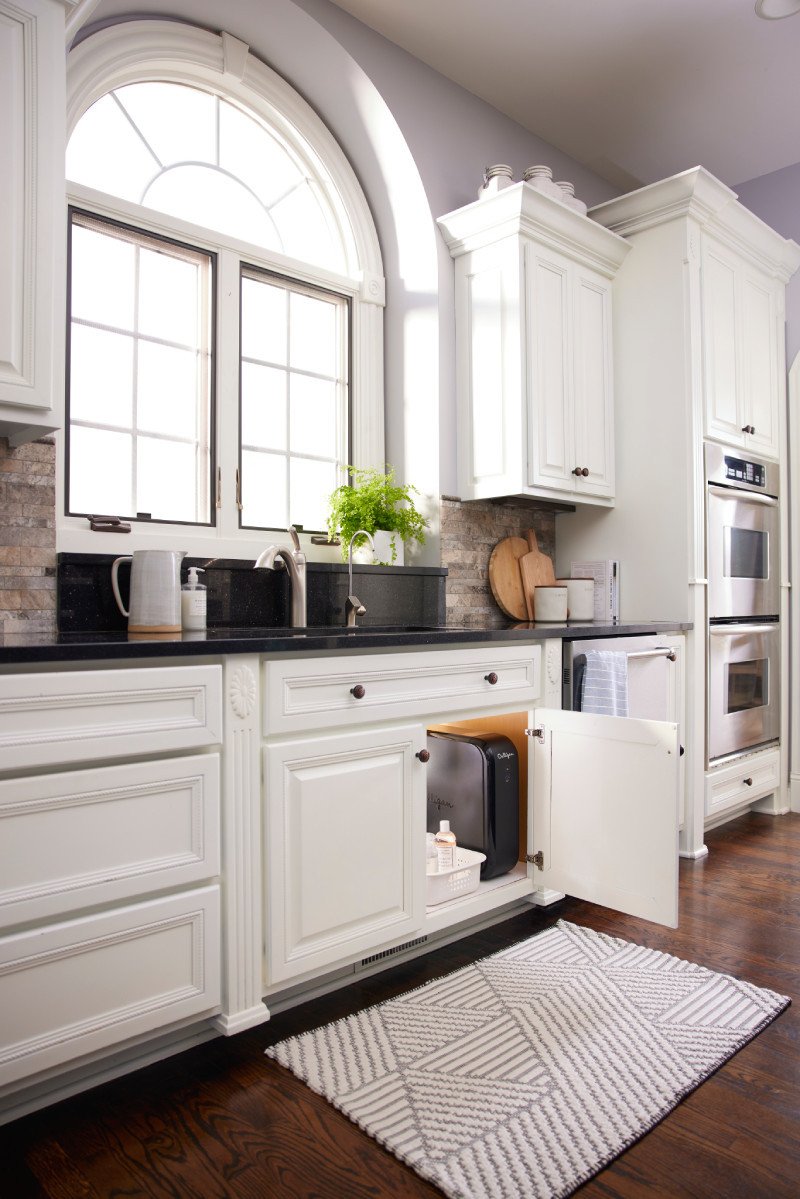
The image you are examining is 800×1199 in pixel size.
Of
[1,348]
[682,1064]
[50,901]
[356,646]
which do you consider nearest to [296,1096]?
[50,901]

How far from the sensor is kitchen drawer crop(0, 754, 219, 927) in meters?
1.39

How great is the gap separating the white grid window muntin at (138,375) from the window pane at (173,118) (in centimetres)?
34

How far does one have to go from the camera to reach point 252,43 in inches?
110

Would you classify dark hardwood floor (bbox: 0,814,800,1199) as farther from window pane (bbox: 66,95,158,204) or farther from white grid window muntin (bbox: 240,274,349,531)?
window pane (bbox: 66,95,158,204)

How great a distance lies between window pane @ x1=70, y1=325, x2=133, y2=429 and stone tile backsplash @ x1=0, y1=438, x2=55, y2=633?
0.32m

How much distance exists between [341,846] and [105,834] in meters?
0.55

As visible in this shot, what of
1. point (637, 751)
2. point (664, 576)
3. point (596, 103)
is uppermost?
point (596, 103)

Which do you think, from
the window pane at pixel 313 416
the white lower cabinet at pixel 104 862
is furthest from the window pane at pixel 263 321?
the white lower cabinet at pixel 104 862

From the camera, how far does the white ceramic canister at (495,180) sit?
3021 mm

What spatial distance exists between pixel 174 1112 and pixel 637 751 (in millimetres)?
1283

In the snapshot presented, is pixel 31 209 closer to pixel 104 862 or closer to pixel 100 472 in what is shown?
pixel 100 472

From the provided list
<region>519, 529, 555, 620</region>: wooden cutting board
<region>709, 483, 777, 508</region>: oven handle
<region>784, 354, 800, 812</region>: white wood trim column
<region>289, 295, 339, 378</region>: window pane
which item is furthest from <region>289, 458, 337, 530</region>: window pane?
<region>784, 354, 800, 812</region>: white wood trim column

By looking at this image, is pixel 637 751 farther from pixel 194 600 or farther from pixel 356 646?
pixel 194 600

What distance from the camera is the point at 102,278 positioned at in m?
2.48
